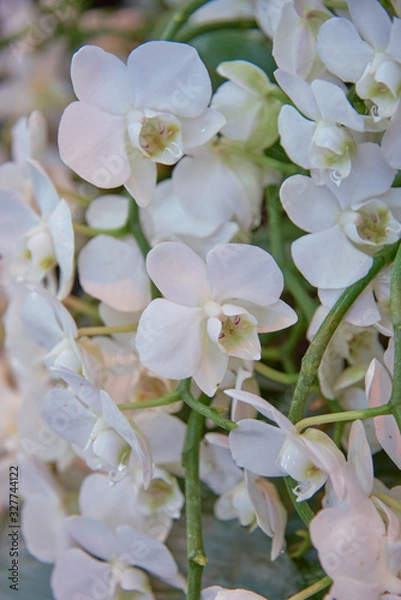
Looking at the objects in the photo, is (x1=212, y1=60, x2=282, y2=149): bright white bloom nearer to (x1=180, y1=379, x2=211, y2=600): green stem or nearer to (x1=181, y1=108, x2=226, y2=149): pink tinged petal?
(x1=181, y1=108, x2=226, y2=149): pink tinged petal

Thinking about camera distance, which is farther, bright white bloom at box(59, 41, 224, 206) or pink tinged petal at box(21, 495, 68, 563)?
pink tinged petal at box(21, 495, 68, 563)

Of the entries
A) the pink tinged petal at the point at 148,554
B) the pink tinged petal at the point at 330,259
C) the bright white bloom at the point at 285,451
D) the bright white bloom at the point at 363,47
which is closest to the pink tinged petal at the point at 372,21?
the bright white bloom at the point at 363,47

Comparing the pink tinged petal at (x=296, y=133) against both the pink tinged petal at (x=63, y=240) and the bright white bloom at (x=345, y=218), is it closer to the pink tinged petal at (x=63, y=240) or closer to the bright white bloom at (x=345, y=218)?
the bright white bloom at (x=345, y=218)

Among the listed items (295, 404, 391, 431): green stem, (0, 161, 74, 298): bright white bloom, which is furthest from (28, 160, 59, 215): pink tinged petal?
(295, 404, 391, 431): green stem

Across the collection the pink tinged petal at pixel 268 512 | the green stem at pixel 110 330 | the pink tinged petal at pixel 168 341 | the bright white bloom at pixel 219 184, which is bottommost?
the pink tinged petal at pixel 268 512

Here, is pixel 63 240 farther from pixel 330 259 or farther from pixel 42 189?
pixel 330 259
